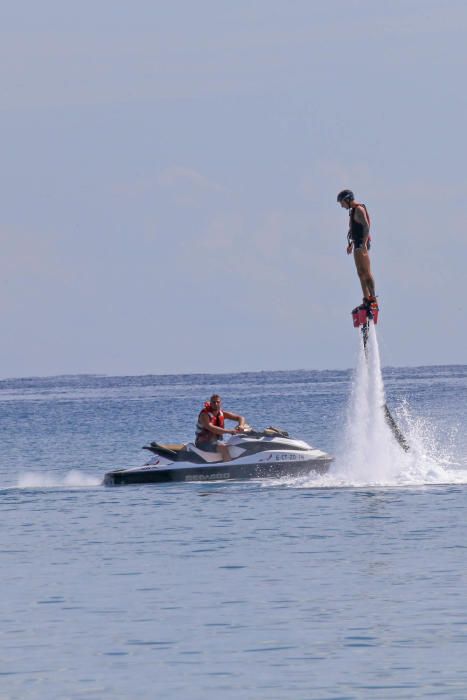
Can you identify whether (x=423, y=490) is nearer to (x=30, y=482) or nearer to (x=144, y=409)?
(x=30, y=482)

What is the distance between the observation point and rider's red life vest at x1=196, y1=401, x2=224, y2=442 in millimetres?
35625

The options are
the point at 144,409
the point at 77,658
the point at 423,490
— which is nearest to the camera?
the point at 77,658

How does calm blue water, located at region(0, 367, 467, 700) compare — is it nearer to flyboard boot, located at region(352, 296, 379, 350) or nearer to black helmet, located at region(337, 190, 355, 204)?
flyboard boot, located at region(352, 296, 379, 350)

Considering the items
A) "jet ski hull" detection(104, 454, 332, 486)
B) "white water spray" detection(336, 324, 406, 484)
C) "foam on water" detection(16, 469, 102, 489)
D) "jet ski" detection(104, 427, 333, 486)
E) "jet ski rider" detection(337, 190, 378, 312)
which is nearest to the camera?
"jet ski rider" detection(337, 190, 378, 312)

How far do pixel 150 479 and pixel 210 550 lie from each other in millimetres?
10841

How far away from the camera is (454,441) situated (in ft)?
202

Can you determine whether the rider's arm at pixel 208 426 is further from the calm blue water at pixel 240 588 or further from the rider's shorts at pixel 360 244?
the rider's shorts at pixel 360 244

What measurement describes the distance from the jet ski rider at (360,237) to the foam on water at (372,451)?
1743 millimetres

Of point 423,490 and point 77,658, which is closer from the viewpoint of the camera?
point 77,658

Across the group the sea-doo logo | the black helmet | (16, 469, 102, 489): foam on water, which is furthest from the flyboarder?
(16, 469, 102, 489): foam on water

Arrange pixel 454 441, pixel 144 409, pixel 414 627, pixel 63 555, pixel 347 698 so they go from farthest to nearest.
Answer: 1. pixel 144 409
2. pixel 454 441
3. pixel 63 555
4. pixel 414 627
5. pixel 347 698

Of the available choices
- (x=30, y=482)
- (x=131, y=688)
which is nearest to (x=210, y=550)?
(x=131, y=688)

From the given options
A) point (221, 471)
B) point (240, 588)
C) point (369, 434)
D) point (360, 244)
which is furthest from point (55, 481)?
point (240, 588)

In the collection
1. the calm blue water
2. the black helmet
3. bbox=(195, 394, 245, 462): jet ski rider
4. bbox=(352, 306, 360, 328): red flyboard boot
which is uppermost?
the black helmet
